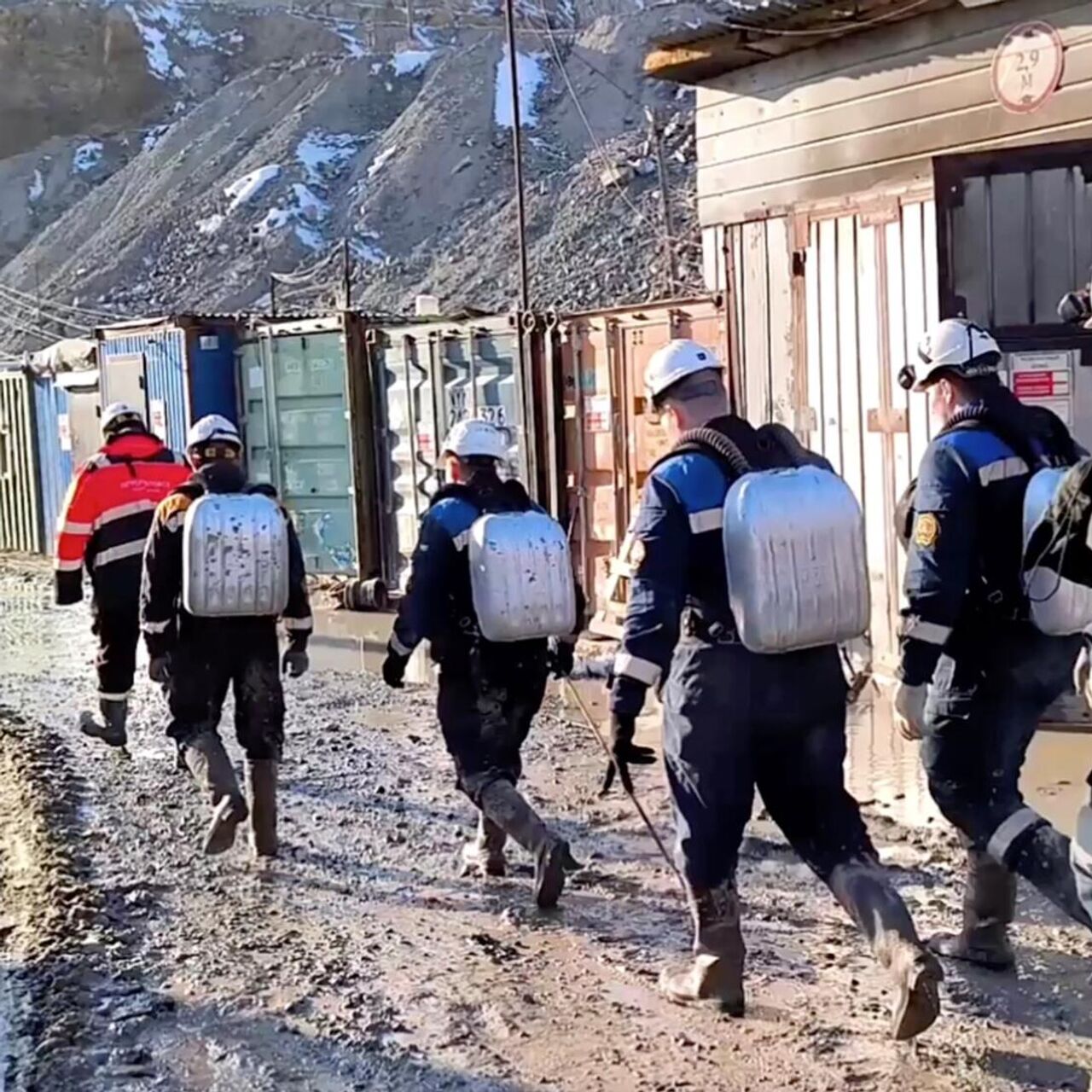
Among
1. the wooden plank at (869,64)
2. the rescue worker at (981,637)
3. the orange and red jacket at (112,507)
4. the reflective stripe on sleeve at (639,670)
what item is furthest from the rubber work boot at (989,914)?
the wooden plank at (869,64)

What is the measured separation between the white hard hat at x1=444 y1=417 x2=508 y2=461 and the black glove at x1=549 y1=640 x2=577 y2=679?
74cm

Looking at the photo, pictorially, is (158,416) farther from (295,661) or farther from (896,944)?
(896,944)

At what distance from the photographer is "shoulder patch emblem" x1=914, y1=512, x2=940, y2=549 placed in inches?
187

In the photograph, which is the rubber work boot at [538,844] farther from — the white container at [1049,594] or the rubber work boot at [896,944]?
the white container at [1049,594]

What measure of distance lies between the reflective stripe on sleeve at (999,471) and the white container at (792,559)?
1.38ft

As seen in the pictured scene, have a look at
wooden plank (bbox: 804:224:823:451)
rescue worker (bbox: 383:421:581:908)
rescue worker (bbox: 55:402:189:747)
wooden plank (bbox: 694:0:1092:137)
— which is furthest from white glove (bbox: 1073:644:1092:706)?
wooden plank (bbox: 804:224:823:451)

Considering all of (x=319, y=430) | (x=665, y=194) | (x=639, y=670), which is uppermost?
(x=665, y=194)

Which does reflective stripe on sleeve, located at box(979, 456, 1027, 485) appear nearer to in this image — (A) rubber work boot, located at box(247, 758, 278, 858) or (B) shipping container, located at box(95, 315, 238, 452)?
(A) rubber work boot, located at box(247, 758, 278, 858)

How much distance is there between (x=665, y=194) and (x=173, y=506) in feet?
80.1

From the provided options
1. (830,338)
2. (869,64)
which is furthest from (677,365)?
(869,64)

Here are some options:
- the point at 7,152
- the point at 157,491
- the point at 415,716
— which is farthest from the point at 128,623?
the point at 7,152

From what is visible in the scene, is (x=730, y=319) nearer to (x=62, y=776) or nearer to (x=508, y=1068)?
(x=62, y=776)

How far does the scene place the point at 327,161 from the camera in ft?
169

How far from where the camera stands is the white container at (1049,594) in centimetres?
421
